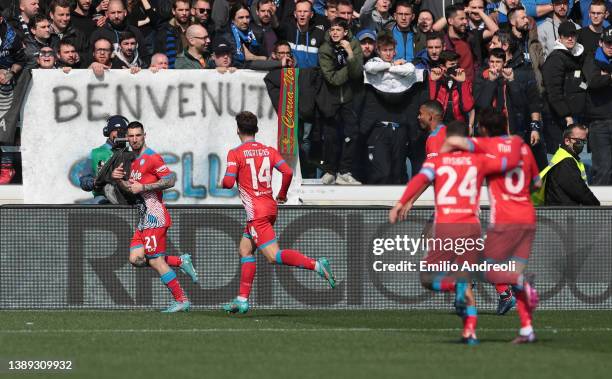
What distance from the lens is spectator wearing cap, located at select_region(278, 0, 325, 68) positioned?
17859 mm

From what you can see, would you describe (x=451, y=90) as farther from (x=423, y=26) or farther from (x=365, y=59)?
(x=423, y=26)

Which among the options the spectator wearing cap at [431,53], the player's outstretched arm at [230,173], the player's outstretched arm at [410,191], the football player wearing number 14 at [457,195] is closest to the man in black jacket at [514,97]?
the spectator wearing cap at [431,53]

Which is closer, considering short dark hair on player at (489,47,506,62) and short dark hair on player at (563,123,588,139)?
short dark hair on player at (563,123,588,139)

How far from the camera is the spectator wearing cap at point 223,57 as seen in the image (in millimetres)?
17406

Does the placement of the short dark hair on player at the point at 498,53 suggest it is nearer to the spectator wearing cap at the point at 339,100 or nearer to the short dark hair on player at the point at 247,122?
the spectator wearing cap at the point at 339,100

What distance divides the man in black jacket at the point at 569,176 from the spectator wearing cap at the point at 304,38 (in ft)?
10.8

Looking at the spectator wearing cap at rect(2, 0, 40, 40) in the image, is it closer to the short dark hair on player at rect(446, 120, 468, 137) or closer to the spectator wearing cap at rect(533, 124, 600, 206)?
the spectator wearing cap at rect(533, 124, 600, 206)

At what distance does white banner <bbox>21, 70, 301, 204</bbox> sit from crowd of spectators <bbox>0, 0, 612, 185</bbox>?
0.21m

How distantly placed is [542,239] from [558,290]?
60cm

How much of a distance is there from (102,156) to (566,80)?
586 cm

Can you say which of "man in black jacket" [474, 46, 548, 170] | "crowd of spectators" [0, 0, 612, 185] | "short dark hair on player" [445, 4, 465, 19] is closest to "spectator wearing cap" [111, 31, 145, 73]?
"crowd of spectators" [0, 0, 612, 185]

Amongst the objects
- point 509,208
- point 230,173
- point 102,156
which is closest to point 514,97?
point 230,173

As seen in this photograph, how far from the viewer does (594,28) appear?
18562mm

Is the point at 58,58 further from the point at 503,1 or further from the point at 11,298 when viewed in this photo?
the point at 503,1
